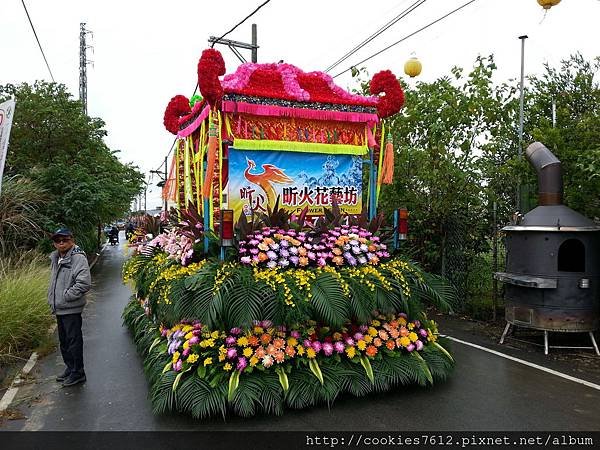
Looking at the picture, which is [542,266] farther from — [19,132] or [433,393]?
[19,132]

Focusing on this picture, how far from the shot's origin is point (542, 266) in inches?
239

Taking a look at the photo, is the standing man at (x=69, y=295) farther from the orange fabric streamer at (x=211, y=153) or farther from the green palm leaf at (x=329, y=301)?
the green palm leaf at (x=329, y=301)

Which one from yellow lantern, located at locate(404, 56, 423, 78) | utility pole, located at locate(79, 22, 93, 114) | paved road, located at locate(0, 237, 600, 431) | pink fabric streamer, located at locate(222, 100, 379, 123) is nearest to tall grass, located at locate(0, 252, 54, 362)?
paved road, located at locate(0, 237, 600, 431)

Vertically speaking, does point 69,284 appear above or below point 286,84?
below

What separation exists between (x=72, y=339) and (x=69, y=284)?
616mm

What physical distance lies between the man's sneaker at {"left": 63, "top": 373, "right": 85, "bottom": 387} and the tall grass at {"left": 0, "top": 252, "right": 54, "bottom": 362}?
3.98ft

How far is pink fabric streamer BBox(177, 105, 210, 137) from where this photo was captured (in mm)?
5445

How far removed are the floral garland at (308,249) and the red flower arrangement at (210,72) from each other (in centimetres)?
159

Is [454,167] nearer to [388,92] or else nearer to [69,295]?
[388,92]

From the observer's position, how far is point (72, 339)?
16.5 feet

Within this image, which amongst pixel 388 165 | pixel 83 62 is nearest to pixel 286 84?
pixel 388 165

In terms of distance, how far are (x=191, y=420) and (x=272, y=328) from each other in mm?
1062

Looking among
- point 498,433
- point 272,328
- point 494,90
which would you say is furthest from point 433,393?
point 494,90

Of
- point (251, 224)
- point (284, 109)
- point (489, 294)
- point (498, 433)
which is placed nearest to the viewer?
point (498, 433)
